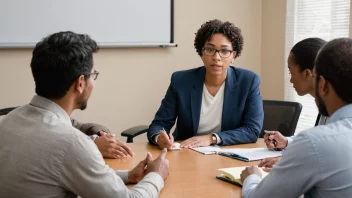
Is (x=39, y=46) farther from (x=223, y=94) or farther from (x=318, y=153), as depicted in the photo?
(x=223, y=94)

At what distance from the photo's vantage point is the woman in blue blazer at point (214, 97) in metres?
2.99

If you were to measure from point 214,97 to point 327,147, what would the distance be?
166 centimetres

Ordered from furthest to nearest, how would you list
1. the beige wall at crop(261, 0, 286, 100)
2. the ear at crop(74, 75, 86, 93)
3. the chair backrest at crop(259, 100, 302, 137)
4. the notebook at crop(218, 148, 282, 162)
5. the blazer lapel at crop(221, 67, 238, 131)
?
the beige wall at crop(261, 0, 286, 100)
the chair backrest at crop(259, 100, 302, 137)
the blazer lapel at crop(221, 67, 238, 131)
the notebook at crop(218, 148, 282, 162)
the ear at crop(74, 75, 86, 93)

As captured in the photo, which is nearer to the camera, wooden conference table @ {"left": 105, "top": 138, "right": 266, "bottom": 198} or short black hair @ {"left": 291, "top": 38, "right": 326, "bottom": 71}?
wooden conference table @ {"left": 105, "top": 138, "right": 266, "bottom": 198}

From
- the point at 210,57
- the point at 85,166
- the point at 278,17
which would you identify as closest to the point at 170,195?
the point at 85,166

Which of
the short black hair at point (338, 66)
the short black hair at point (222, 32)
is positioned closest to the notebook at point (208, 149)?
the short black hair at point (222, 32)

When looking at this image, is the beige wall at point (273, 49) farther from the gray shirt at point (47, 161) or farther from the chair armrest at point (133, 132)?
the gray shirt at point (47, 161)

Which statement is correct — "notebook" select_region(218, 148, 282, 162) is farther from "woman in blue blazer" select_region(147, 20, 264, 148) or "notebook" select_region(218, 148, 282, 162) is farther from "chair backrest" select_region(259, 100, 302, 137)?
"chair backrest" select_region(259, 100, 302, 137)

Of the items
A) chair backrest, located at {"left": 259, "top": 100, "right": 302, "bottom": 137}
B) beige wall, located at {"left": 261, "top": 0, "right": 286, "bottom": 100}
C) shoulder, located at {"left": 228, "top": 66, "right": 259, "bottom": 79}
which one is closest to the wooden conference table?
shoulder, located at {"left": 228, "top": 66, "right": 259, "bottom": 79}

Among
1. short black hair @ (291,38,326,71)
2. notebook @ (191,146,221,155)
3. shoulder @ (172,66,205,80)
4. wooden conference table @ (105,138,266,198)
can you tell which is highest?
short black hair @ (291,38,326,71)

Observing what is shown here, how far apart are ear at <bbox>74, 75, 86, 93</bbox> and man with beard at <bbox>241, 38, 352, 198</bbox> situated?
2.41ft

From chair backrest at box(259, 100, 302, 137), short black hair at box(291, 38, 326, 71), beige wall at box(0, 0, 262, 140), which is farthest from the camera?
→ beige wall at box(0, 0, 262, 140)

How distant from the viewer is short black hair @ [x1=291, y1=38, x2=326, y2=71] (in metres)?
2.23

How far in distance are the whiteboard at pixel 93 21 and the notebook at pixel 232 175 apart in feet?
7.38
